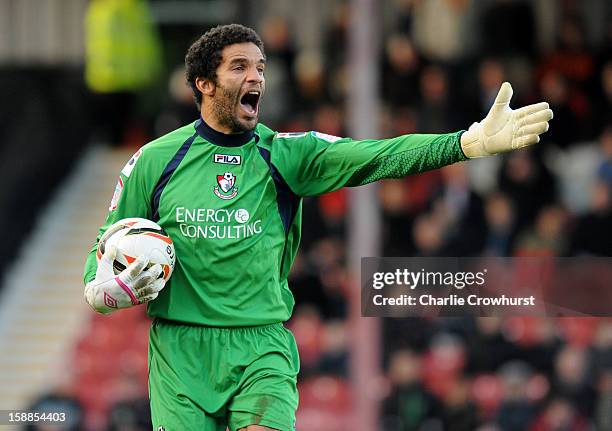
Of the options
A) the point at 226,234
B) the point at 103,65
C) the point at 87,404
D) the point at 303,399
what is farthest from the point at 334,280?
the point at 226,234

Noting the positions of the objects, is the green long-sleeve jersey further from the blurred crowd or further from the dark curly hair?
the blurred crowd

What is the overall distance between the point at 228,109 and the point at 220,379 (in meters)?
1.11

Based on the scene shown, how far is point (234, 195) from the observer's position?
613cm

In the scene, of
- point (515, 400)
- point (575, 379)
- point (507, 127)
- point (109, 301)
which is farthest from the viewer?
point (515, 400)

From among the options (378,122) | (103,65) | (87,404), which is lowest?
(87,404)

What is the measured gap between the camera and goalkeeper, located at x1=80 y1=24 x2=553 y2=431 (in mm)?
5953

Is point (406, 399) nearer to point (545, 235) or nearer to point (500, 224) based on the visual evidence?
point (500, 224)

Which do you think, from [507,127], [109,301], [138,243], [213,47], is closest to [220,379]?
[109,301]

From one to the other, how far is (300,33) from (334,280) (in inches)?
159

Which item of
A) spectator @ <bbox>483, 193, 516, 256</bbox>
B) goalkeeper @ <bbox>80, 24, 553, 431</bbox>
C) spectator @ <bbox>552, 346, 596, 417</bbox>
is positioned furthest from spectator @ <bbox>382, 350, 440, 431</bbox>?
goalkeeper @ <bbox>80, 24, 553, 431</bbox>

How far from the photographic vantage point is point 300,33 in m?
15.5

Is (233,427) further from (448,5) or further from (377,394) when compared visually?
(448,5)

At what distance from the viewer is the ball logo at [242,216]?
6.10m

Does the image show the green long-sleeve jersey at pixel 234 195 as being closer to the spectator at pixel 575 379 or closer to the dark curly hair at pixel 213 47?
the dark curly hair at pixel 213 47
